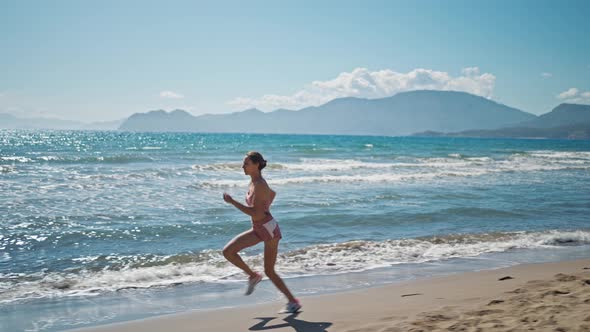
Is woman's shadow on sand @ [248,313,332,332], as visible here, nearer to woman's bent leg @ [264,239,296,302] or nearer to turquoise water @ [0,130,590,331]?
woman's bent leg @ [264,239,296,302]

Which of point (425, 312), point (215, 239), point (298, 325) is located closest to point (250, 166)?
point (298, 325)

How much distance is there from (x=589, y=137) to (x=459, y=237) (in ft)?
556

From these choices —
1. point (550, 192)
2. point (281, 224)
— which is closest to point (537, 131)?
point (550, 192)

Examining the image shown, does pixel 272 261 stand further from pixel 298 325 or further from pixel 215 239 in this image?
pixel 215 239

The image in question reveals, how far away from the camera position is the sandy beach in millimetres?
3996

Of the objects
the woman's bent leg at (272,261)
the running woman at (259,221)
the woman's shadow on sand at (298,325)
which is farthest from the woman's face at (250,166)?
the woman's shadow on sand at (298,325)

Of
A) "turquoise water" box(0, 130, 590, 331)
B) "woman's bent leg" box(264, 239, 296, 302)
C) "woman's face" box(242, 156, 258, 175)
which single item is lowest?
"turquoise water" box(0, 130, 590, 331)

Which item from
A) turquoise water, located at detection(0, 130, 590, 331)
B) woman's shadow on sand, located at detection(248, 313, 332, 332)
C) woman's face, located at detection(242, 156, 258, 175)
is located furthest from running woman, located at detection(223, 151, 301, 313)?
turquoise water, located at detection(0, 130, 590, 331)

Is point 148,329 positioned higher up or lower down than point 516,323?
lower down

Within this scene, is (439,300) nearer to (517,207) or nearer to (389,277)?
(389,277)

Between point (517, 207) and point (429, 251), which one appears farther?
point (517, 207)

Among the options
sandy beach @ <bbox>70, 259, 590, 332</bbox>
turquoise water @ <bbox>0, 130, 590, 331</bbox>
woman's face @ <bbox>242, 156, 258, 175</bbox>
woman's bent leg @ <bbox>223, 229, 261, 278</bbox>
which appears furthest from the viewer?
turquoise water @ <bbox>0, 130, 590, 331</bbox>

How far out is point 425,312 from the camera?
449 cm

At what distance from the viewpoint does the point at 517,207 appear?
A: 13.4 metres
